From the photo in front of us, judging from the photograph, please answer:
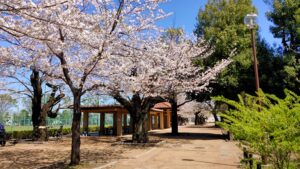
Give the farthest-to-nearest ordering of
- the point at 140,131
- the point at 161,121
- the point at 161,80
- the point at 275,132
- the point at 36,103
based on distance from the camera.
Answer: the point at 161,121, the point at 36,103, the point at 140,131, the point at 161,80, the point at 275,132

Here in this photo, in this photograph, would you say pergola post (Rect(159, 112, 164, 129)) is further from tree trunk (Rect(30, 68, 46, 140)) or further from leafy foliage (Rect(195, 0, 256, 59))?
tree trunk (Rect(30, 68, 46, 140))

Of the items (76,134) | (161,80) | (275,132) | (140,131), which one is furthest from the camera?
(140,131)

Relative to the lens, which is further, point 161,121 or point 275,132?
point 161,121

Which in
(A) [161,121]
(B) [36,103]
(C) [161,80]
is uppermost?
(C) [161,80]

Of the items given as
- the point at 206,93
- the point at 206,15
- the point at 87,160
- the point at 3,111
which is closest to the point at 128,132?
the point at 206,93

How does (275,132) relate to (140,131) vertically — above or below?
above

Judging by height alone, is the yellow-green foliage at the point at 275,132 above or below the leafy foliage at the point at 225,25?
below

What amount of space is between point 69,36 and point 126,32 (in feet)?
6.64

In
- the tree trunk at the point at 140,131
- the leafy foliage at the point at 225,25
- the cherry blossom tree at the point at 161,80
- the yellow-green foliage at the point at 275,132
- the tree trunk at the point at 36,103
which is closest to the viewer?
the yellow-green foliage at the point at 275,132

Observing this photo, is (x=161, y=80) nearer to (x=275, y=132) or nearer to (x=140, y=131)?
(x=140, y=131)

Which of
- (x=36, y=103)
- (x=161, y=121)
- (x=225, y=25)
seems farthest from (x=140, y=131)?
(x=161, y=121)

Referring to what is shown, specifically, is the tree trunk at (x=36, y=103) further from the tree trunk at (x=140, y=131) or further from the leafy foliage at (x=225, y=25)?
the leafy foliage at (x=225, y=25)

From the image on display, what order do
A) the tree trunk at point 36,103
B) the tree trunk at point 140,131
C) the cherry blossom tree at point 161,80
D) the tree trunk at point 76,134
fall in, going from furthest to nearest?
the tree trunk at point 36,103
the tree trunk at point 140,131
the cherry blossom tree at point 161,80
the tree trunk at point 76,134

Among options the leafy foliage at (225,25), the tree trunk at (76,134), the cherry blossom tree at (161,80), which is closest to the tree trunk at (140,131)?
the cherry blossom tree at (161,80)
